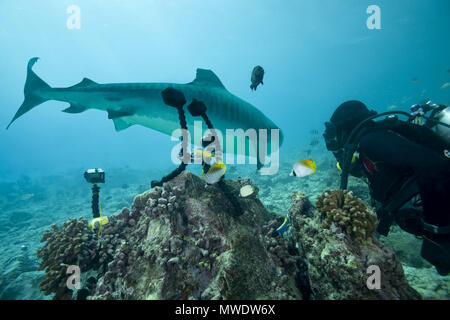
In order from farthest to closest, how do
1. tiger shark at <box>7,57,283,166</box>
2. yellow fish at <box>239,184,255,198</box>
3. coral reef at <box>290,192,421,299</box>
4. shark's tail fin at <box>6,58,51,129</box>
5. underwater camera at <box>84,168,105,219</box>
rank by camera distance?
shark's tail fin at <box>6,58,51,129</box> → underwater camera at <box>84,168,105,219</box> → tiger shark at <box>7,57,283,166</box> → yellow fish at <box>239,184,255,198</box> → coral reef at <box>290,192,421,299</box>

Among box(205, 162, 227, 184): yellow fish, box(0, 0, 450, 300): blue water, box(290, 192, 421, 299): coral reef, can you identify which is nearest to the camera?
box(290, 192, 421, 299): coral reef

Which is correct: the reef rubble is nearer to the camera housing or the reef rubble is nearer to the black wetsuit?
the black wetsuit

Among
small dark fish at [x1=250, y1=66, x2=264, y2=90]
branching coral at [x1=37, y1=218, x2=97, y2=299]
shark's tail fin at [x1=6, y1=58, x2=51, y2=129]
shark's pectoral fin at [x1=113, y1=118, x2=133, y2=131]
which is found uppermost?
small dark fish at [x1=250, y1=66, x2=264, y2=90]

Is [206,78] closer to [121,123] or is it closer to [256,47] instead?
[121,123]

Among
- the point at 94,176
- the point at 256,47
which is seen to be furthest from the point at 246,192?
the point at 256,47

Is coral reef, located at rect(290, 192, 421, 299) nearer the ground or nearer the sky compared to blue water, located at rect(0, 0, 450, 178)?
nearer the ground

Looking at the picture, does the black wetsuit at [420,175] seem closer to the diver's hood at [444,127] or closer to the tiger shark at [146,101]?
the diver's hood at [444,127]

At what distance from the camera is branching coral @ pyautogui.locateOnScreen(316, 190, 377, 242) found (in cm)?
245

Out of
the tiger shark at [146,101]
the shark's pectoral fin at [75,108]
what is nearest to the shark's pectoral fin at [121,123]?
the tiger shark at [146,101]

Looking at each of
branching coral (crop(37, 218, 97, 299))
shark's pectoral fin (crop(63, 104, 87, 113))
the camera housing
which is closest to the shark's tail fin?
shark's pectoral fin (crop(63, 104, 87, 113))

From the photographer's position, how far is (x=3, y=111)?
122m

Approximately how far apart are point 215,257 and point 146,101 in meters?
3.56

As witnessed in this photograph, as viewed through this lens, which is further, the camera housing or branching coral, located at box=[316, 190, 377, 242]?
the camera housing
